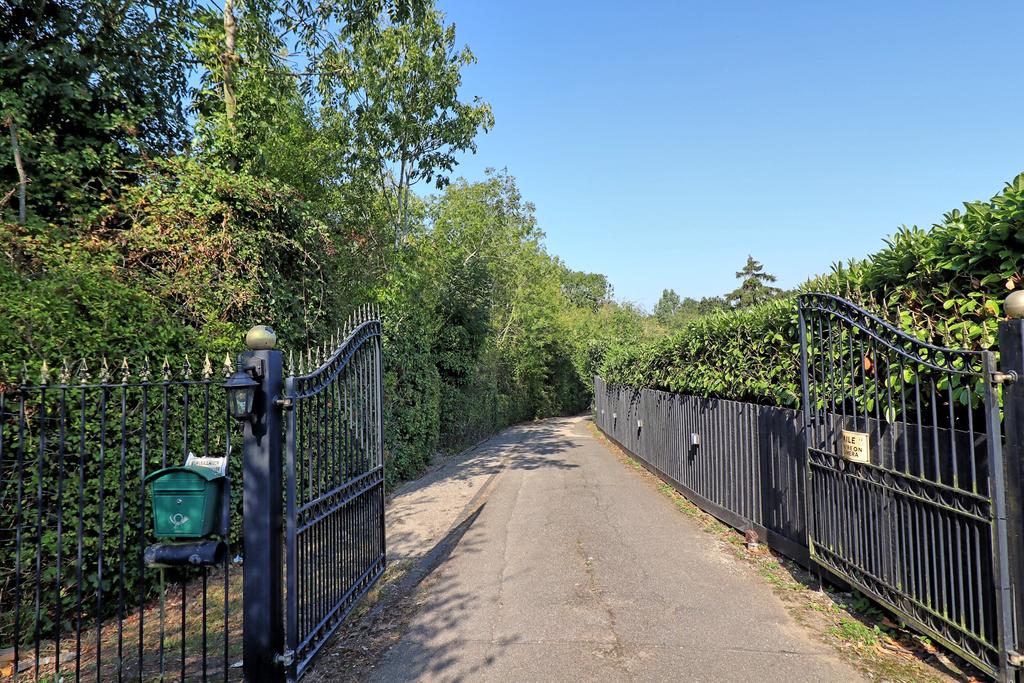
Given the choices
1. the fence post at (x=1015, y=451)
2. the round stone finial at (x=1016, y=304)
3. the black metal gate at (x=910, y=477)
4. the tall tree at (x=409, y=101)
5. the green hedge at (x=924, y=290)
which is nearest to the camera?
the round stone finial at (x=1016, y=304)

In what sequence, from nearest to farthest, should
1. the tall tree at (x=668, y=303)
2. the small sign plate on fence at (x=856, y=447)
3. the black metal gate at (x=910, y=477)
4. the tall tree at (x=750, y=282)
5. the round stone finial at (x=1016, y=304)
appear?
1. the round stone finial at (x=1016, y=304)
2. the black metal gate at (x=910, y=477)
3. the small sign plate on fence at (x=856, y=447)
4. the tall tree at (x=750, y=282)
5. the tall tree at (x=668, y=303)

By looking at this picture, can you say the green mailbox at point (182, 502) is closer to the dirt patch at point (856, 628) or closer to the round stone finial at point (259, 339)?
the round stone finial at point (259, 339)

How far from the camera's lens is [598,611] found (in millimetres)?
4746

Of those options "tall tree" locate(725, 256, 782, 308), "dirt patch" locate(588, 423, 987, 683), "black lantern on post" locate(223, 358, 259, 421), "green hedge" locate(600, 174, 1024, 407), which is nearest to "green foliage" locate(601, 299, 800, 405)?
"green hedge" locate(600, 174, 1024, 407)

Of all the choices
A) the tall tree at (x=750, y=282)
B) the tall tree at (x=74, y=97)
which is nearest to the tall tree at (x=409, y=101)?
the tall tree at (x=74, y=97)

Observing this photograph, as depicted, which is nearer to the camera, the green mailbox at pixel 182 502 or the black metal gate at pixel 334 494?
the green mailbox at pixel 182 502

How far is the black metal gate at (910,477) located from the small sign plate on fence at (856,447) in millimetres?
10

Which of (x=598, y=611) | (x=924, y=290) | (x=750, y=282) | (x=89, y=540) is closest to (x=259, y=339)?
(x=89, y=540)

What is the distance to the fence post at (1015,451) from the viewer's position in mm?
2908

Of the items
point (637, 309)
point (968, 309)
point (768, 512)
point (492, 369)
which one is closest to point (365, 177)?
point (492, 369)

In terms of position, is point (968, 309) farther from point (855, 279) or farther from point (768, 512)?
point (768, 512)

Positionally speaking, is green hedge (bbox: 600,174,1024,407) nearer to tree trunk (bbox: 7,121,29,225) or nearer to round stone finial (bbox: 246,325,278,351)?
round stone finial (bbox: 246,325,278,351)

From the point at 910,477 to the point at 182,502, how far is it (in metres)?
4.72

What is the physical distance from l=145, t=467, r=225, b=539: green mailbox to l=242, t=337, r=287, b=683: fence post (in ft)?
0.73
